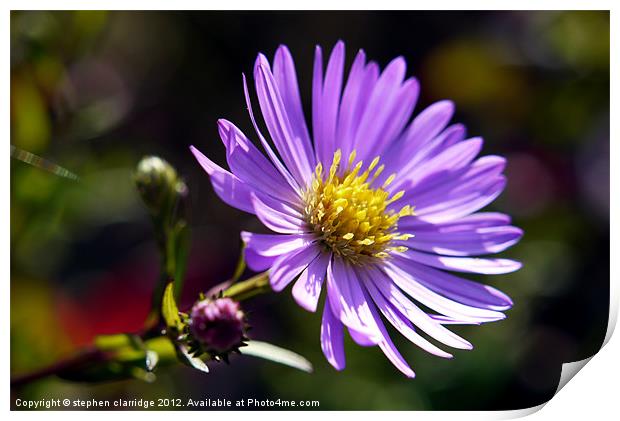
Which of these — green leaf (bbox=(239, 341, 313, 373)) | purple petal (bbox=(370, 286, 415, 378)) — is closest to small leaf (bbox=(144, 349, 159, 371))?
green leaf (bbox=(239, 341, 313, 373))

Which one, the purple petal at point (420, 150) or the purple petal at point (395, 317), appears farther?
the purple petal at point (420, 150)

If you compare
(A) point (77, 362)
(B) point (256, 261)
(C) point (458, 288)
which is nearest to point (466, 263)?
(C) point (458, 288)

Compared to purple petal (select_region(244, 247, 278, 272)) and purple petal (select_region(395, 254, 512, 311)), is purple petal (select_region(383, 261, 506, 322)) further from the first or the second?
purple petal (select_region(244, 247, 278, 272))

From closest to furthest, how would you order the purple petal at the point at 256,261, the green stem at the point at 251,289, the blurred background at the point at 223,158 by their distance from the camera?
the purple petal at the point at 256,261 → the green stem at the point at 251,289 → the blurred background at the point at 223,158

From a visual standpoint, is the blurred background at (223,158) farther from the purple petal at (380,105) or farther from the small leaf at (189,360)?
the small leaf at (189,360)

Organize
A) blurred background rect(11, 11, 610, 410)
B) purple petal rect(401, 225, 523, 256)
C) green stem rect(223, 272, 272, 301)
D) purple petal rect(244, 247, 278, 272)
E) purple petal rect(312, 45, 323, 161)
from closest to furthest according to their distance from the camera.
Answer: purple petal rect(244, 247, 278, 272), green stem rect(223, 272, 272, 301), purple petal rect(312, 45, 323, 161), purple petal rect(401, 225, 523, 256), blurred background rect(11, 11, 610, 410)

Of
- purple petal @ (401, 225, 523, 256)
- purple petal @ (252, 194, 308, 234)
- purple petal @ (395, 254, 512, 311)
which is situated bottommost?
purple petal @ (395, 254, 512, 311)

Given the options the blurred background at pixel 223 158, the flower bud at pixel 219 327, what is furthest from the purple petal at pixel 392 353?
the blurred background at pixel 223 158
